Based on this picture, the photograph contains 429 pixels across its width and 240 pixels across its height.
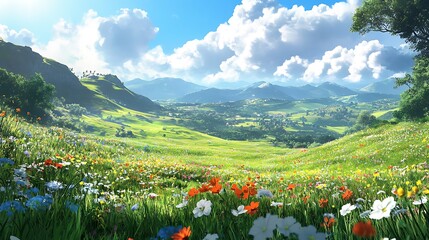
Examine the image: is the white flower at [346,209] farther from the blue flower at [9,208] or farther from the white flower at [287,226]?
the blue flower at [9,208]

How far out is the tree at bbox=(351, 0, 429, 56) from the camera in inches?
1436

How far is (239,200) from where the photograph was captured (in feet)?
14.4

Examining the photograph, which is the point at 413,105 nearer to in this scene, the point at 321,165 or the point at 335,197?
the point at 321,165

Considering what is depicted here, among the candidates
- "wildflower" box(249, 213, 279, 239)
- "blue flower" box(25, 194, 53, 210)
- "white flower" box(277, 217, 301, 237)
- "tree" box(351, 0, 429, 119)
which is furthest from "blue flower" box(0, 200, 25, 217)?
"tree" box(351, 0, 429, 119)

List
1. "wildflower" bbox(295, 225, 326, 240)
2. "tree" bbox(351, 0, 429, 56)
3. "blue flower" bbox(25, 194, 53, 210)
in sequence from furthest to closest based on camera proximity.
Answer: "tree" bbox(351, 0, 429, 56) → "blue flower" bbox(25, 194, 53, 210) → "wildflower" bbox(295, 225, 326, 240)

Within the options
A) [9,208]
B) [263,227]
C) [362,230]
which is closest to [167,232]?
[263,227]

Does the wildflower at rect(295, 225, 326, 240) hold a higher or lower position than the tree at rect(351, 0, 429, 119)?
lower

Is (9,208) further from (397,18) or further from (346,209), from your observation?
(397,18)

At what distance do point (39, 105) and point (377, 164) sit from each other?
82.9 m

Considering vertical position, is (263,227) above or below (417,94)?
below

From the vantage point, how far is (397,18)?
128 feet

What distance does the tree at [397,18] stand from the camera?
3647 centimetres

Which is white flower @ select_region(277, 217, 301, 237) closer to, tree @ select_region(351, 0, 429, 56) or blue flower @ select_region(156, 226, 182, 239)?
blue flower @ select_region(156, 226, 182, 239)

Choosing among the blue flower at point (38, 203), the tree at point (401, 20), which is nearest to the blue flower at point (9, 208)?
the blue flower at point (38, 203)
